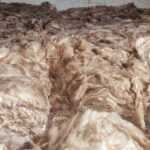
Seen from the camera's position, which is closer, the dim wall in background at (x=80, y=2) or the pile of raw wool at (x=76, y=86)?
the pile of raw wool at (x=76, y=86)

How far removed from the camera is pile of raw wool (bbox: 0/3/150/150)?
1.09 meters

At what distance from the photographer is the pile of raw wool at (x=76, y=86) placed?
1.09 m

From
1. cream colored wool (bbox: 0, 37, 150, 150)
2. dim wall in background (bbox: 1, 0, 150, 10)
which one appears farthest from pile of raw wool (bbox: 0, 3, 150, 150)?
dim wall in background (bbox: 1, 0, 150, 10)

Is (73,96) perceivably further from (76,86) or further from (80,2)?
(80,2)

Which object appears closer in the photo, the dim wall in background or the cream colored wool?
the cream colored wool

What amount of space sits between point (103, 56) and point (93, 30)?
32cm

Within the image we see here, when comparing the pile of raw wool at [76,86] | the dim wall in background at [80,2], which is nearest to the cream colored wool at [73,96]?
the pile of raw wool at [76,86]

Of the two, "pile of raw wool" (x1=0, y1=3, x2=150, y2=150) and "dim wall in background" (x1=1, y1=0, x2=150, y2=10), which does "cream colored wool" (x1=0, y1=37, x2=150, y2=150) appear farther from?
"dim wall in background" (x1=1, y1=0, x2=150, y2=10)

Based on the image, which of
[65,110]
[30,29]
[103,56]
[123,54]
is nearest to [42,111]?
[65,110]

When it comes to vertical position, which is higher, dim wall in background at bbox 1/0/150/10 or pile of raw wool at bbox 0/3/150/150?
dim wall in background at bbox 1/0/150/10

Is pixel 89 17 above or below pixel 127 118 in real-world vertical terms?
above

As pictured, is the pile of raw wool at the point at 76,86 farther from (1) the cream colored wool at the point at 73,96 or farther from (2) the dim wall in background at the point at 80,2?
(2) the dim wall in background at the point at 80,2

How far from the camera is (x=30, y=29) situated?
1864 mm

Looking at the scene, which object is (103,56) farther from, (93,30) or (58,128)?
(58,128)
